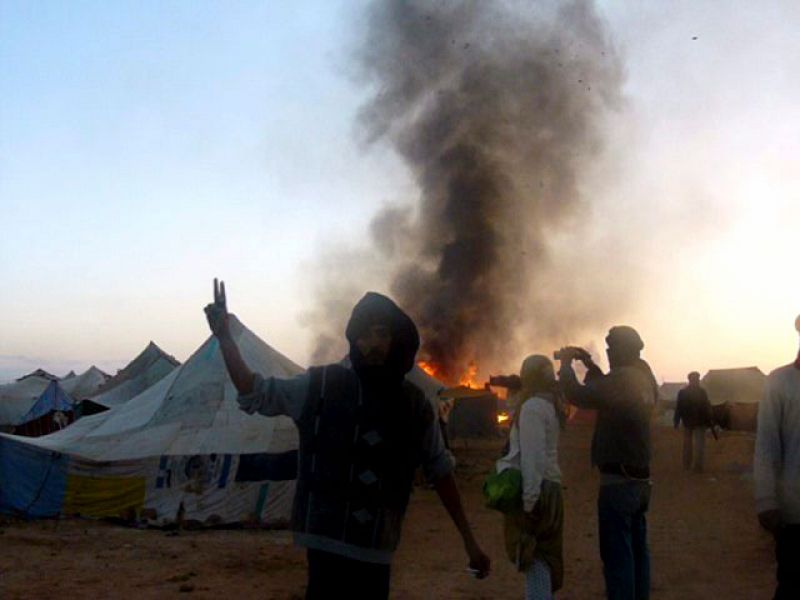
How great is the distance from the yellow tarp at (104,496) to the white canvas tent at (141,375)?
12186mm

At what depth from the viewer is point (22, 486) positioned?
1403cm

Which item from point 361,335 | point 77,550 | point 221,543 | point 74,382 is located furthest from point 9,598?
point 74,382

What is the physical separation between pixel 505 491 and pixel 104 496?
416 inches

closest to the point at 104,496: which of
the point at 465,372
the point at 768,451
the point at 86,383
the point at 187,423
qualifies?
the point at 187,423

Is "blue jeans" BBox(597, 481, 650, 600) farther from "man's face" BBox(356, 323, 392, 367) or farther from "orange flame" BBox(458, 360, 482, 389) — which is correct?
"orange flame" BBox(458, 360, 482, 389)

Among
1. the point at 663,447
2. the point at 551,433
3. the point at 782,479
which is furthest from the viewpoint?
the point at 663,447

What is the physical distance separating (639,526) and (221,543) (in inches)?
293

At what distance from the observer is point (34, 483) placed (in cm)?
1396

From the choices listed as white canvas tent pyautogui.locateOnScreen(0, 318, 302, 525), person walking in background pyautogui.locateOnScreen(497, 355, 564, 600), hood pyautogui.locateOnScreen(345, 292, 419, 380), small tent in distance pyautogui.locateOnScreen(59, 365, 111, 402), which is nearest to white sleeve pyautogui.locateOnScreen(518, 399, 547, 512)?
person walking in background pyautogui.locateOnScreen(497, 355, 564, 600)

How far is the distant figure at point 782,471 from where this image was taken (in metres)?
3.95

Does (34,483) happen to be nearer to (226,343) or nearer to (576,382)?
(576,382)

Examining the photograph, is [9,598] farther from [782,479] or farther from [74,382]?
[74,382]

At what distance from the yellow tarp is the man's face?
36.9ft

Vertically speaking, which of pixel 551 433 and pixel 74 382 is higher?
pixel 74 382
